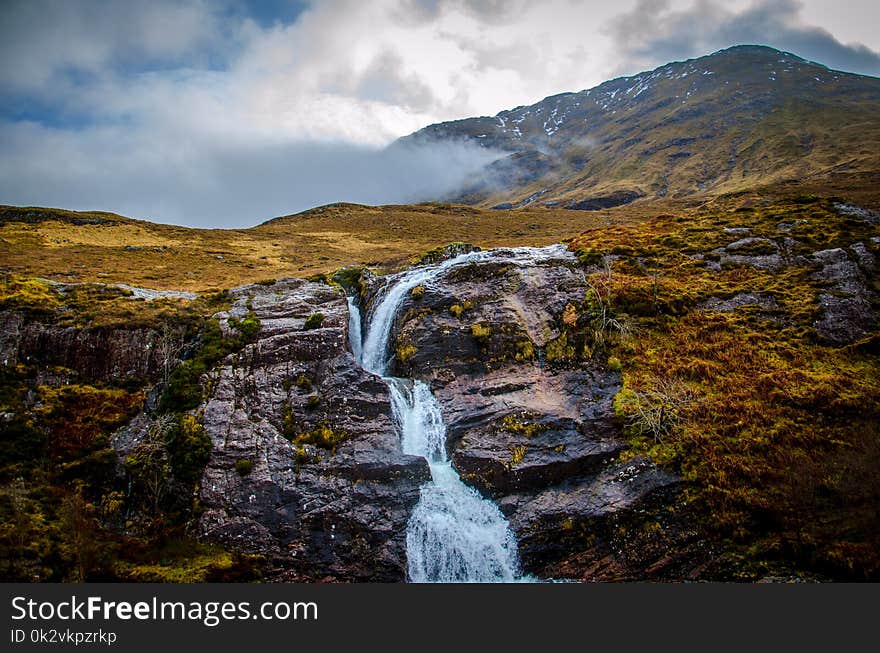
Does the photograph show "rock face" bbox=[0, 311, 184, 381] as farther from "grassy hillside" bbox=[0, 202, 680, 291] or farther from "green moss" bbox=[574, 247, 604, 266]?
"green moss" bbox=[574, 247, 604, 266]

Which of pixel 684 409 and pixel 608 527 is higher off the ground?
pixel 684 409

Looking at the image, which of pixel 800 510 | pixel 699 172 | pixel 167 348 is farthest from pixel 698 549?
pixel 699 172

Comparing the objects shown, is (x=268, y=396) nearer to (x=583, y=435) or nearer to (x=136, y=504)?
(x=136, y=504)

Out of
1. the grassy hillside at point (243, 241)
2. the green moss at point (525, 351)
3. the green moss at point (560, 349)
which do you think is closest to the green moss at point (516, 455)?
the green moss at point (525, 351)

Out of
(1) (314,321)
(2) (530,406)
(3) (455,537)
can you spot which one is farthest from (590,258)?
(3) (455,537)

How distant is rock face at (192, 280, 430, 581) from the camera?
17.6 meters

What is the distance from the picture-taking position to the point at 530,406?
21531mm

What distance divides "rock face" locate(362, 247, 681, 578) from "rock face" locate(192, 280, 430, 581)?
3735 mm

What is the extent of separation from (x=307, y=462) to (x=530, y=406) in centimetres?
1136

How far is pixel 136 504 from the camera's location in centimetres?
1802

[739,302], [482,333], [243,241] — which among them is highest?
[243,241]

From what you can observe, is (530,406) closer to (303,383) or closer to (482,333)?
(482,333)

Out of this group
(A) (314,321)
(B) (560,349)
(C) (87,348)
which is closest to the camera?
(C) (87,348)

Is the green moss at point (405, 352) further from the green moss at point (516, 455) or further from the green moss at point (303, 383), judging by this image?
the green moss at point (516, 455)
